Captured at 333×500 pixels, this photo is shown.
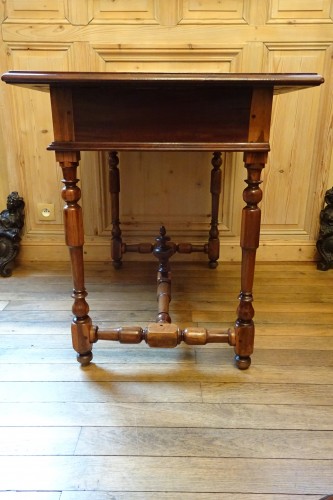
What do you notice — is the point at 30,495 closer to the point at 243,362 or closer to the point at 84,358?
the point at 84,358

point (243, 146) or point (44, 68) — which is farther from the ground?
point (44, 68)

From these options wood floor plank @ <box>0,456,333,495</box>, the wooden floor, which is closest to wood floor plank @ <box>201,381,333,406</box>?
the wooden floor

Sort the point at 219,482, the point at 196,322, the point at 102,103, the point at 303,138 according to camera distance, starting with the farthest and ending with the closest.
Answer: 1. the point at 303,138
2. the point at 196,322
3. the point at 102,103
4. the point at 219,482

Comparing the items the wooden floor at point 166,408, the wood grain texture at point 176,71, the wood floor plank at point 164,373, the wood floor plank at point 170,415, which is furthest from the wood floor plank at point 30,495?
the wood grain texture at point 176,71

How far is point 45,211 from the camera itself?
73.5 inches

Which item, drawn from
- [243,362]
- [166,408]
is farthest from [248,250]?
[166,408]

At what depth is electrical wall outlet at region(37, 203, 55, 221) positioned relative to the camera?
6.10 ft

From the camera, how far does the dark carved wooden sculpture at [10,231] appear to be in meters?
1.76

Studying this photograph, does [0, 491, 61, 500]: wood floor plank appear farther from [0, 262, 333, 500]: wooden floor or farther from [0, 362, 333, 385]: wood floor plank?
[0, 362, 333, 385]: wood floor plank

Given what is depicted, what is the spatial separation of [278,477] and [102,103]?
0.90 m

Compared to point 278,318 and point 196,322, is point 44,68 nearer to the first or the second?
point 196,322

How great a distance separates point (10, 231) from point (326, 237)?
1.49 m

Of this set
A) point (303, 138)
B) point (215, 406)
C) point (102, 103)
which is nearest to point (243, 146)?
point (102, 103)

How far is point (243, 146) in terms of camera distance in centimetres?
92
